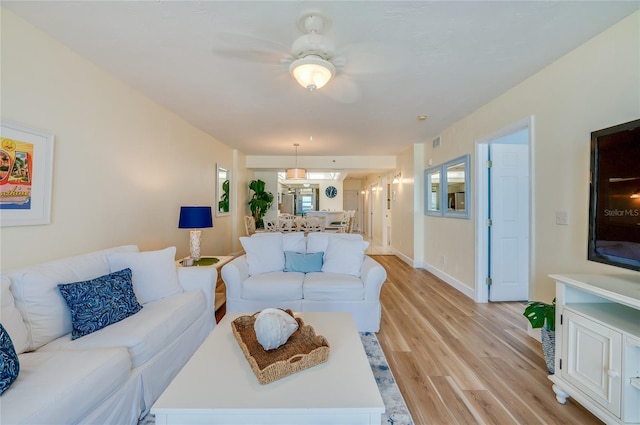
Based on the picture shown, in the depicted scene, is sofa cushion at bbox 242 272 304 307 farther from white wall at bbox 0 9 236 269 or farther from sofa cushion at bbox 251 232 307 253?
white wall at bbox 0 9 236 269

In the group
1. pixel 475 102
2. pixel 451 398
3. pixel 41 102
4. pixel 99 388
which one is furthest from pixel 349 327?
pixel 475 102

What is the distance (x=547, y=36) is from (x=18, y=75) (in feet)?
12.2

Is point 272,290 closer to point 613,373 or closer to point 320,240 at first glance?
point 320,240

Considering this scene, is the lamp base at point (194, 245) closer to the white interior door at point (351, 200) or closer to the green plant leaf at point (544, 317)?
the green plant leaf at point (544, 317)

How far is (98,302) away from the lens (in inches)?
68.3

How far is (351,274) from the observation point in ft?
9.87

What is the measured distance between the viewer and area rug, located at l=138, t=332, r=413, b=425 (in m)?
1.57

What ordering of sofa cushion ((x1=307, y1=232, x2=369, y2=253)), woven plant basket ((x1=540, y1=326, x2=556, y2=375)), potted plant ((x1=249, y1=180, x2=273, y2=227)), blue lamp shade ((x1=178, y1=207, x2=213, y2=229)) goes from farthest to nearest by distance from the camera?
potted plant ((x1=249, y1=180, x2=273, y2=227)), sofa cushion ((x1=307, y1=232, x2=369, y2=253)), blue lamp shade ((x1=178, y1=207, x2=213, y2=229)), woven plant basket ((x1=540, y1=326, x2=556, y2=375))

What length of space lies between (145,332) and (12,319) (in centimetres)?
63

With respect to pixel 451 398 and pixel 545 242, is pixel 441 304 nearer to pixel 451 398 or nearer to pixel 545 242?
pixel 545 242

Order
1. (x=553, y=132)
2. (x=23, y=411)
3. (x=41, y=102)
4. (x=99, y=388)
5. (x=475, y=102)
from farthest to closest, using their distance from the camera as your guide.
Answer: (x=475, y=102) < (x=553, y=132) < (x=41, y=102) < (x=99, y=388) < (x=23, y=411)

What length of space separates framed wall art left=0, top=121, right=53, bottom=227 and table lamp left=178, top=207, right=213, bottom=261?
120 centimetres

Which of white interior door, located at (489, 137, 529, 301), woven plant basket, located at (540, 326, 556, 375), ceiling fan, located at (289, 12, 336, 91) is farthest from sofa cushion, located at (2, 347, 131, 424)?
white interior door, located at (489, 137, 529, 301)

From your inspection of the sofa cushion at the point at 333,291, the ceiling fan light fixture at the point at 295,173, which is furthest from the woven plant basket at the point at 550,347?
the ceiling fan light fixture at the point at 295,173
